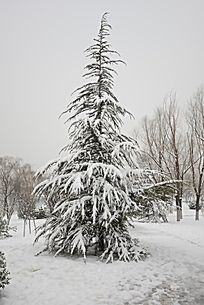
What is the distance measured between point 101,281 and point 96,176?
95.9 inches

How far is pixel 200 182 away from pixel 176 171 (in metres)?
1.69

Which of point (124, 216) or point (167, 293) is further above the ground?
point (124, 216)

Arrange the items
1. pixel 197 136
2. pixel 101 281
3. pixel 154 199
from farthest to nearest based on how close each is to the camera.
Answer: pixel 197 136, pixel 154 199, pixel 101 281

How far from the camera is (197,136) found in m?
17.3

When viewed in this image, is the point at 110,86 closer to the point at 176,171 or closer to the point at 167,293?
the point at 167,293

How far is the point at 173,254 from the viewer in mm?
7188

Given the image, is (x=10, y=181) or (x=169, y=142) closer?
(x=169, y=142)

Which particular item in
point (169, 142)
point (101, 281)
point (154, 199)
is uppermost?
point (169, 142)

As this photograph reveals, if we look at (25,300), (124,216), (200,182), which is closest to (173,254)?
(124,216)

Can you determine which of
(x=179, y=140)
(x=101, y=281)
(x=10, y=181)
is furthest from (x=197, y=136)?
(x=10, y=181)

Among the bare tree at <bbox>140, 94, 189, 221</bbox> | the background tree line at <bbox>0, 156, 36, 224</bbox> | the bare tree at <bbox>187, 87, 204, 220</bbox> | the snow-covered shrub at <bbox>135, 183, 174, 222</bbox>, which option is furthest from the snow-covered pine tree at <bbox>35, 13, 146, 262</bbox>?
the background tree line at <bbox>0, 156, 36, 224</bbox>

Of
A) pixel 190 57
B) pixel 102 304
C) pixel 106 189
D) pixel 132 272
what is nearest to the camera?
pixel 102 304

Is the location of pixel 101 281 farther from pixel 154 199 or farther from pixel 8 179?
pixel 8 179

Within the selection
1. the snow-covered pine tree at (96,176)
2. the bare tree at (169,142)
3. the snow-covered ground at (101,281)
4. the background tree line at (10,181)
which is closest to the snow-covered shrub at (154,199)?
the snow-covered pine tree at (96,176)
